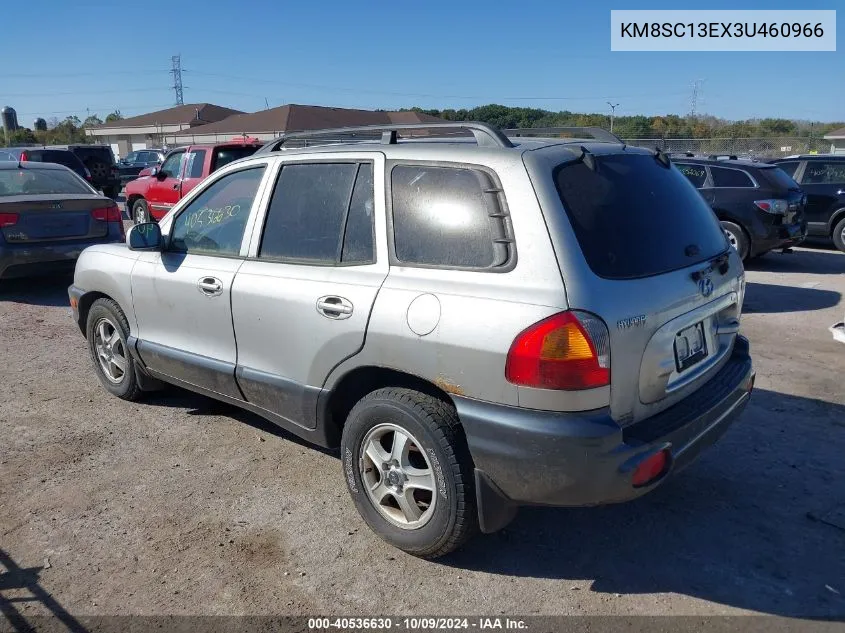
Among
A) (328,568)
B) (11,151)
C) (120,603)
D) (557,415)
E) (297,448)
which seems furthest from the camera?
(11,151)

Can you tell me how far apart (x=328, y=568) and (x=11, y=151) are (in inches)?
777

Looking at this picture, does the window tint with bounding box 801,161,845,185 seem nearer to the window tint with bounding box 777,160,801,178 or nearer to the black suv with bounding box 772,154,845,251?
the black suv with bounding box 772,154,845,251

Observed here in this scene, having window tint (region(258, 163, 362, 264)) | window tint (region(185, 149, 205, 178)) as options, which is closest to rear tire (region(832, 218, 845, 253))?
window tint (region(185, 149, 205, 178))

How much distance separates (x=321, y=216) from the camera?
3.63m

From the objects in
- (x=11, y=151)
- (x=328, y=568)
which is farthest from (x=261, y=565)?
(x=11, y=151)

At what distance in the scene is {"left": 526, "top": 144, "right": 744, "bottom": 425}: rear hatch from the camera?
8.99ft

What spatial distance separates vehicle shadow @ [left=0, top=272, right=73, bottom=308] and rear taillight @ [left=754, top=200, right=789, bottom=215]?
9488 mm

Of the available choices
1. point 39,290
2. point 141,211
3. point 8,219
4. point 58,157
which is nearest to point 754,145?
point 141,211

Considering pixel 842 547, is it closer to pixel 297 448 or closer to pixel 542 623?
pixel 542 623

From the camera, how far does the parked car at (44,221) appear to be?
819 cm

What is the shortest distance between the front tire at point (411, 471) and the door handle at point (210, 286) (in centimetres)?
120

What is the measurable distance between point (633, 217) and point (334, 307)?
142 cm

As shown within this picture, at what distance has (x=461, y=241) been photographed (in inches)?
118

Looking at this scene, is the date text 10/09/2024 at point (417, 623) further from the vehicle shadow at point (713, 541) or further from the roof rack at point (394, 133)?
the roof rack at point (394, 133)
